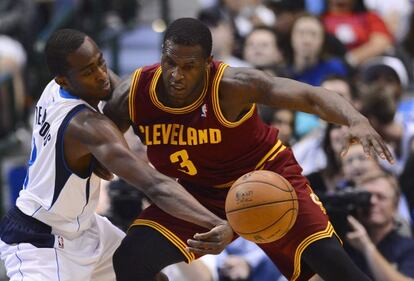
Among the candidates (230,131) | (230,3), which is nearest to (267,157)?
(230,131)

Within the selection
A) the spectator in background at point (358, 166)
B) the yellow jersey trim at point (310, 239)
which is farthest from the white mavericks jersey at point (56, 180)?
the spectator in background at point (358, 166)

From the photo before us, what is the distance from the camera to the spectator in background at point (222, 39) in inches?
385

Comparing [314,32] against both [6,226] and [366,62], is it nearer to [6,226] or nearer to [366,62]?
[366,62]

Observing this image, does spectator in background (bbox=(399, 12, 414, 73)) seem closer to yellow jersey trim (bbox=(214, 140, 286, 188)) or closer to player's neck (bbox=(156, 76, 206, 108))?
yellow jersey trim (bbox=(214, 140, 286, 188))

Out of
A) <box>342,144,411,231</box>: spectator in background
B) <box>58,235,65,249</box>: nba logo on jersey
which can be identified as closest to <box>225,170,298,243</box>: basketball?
<box>58,235,65,249</box>: nba logo on jersey

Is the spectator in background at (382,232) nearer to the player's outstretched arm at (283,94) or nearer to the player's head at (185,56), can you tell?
the player's outstretched arm at (283,94)

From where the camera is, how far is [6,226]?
5.86 meters

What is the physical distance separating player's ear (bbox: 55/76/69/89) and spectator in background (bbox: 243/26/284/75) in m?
3.91

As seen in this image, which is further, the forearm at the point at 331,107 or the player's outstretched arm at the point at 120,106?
the player's outstretched arm at the point at 120,106

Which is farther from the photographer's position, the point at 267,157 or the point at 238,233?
the point at 267,157

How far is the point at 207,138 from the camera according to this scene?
5.71m

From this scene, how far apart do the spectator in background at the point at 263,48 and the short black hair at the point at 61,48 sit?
3.93 meters

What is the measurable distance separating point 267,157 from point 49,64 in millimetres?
1268

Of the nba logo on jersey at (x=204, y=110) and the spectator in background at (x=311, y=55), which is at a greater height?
the nba logo on jersey at (x=204, y=110)
